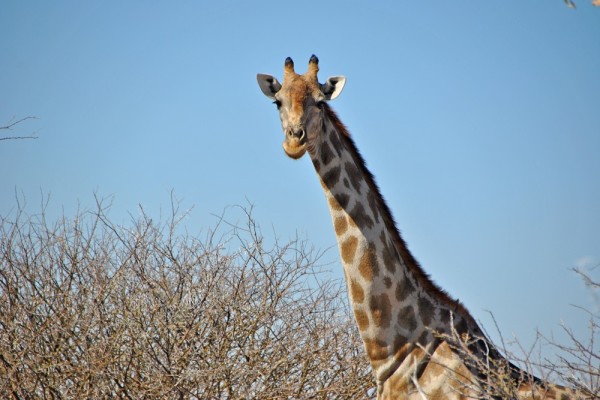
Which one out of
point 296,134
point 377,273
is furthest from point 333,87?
point 377,273

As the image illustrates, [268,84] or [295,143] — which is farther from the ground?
[268,84]

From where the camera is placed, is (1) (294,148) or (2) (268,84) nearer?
(1) (294,148)

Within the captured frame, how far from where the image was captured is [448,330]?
5031 mm

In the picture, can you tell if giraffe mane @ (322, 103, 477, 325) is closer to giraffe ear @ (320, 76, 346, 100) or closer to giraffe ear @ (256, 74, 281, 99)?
giraffe ear @ (320, 76, 346, 100)

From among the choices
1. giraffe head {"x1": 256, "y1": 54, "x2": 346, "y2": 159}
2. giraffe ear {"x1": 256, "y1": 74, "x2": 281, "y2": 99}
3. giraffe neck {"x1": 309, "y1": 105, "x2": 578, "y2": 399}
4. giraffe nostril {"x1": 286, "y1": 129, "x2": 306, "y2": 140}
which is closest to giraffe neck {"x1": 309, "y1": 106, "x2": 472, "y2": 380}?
giraffe neck {"x1": 309, "y1": 105, "x2": 578, "y2": 399}

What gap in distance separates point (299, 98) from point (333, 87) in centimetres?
56

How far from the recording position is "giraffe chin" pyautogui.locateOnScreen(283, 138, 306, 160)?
16.0 feet

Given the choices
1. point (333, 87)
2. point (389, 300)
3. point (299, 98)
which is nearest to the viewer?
point (389, 300)

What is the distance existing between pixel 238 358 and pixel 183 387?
64 centimetres

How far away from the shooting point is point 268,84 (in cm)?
574

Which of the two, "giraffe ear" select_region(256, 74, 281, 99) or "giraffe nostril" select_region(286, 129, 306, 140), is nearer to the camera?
"giraffe nostril" select_region(286, 129, 306, 140)

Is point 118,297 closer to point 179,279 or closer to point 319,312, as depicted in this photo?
point 179,279

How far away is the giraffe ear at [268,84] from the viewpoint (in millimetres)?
5711

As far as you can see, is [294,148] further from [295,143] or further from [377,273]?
[377,273]
